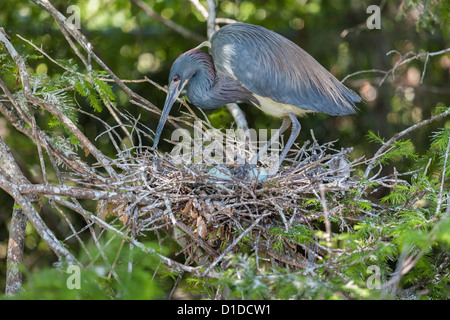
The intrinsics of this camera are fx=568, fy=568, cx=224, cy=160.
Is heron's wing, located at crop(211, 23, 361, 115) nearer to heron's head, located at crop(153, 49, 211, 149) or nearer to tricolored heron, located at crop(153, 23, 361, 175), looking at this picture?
tricolored heron, located at crop(153, 23, 361, 175)

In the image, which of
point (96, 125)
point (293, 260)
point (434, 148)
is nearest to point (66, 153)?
point (293, 260)

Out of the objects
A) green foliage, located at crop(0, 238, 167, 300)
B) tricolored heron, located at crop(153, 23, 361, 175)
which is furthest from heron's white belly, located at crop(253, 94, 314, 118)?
green foliage, located at crop(0, 238, 167, 300)

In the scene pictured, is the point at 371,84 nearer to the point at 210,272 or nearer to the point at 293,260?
the point at 293,260

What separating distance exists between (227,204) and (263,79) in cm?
116

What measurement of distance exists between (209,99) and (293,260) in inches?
61.0

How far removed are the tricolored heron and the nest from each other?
0.60 m

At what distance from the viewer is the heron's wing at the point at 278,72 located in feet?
12.1

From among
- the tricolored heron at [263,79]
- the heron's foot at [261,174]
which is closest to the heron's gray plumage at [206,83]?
the tricolored heron at [263,79]

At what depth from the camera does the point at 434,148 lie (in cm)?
356

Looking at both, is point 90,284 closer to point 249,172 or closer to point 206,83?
point 249,172

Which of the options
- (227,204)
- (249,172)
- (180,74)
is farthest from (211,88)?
(227,204)

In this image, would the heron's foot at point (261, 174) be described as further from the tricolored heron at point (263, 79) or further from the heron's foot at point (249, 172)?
the tricolored heron at point (263, 79)

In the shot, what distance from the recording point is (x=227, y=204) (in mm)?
2840

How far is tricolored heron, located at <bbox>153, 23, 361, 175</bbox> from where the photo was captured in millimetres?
3701
